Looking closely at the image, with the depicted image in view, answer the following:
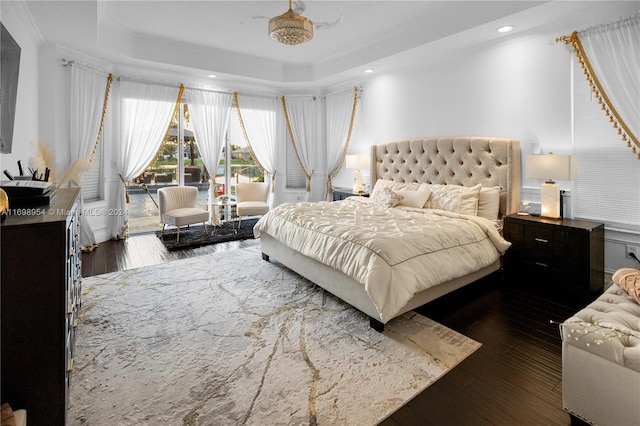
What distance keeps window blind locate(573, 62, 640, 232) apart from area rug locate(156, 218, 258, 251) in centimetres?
468

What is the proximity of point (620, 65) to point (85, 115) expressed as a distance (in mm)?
6603

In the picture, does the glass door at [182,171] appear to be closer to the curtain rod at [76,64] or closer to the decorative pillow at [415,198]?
the curtain rod at [76,64]

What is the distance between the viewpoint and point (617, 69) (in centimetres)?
315

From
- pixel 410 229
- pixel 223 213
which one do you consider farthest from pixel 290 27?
pixel 223 213

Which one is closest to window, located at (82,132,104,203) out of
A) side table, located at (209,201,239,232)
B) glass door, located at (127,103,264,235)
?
glass door, located at (127,103,264,235)

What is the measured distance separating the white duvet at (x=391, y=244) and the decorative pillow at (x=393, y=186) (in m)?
0.73

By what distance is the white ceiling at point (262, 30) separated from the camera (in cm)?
358

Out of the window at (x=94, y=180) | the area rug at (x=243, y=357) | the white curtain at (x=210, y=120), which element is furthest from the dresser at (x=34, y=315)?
the white curtain at (x=210, y=120)

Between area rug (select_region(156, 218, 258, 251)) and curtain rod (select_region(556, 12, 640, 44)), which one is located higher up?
curtain rod (select_region(556, 12, 640, 44))

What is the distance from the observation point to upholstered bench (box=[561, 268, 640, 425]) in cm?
148

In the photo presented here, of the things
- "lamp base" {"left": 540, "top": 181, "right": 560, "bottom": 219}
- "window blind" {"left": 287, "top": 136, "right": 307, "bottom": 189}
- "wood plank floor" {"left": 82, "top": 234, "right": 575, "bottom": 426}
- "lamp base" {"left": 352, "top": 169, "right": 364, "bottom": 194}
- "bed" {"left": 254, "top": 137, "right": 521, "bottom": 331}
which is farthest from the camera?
"window blind" {"left": 287, "top": 136, "right": 307, "bottom": 189}

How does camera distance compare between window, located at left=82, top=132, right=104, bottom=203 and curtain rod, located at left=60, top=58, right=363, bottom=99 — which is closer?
curtain rod, located at left=60, top=58, right=363, bottom=99

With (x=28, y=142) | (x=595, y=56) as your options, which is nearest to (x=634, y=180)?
(x=595, y=56)

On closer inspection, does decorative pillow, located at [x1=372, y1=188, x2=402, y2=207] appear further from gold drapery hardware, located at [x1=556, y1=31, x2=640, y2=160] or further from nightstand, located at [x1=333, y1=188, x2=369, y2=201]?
gold drapery hardware, located at [x1=556, y1=31, x2=640, y2=160]
